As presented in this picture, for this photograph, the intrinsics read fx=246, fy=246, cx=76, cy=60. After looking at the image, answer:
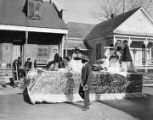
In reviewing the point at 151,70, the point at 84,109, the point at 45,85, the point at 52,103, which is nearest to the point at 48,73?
the point at 45,85

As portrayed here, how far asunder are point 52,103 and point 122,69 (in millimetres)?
3853

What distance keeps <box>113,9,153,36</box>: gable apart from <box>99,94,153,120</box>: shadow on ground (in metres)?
15.5

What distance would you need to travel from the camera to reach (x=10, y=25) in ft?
60.7

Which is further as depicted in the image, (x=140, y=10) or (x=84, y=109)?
(x=140, y=10)

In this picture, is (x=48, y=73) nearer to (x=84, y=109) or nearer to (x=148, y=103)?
(x=84, y=109)

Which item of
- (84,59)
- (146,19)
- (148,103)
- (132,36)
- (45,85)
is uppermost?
(146,19)

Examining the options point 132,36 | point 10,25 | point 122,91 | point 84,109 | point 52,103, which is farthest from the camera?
point 132,36

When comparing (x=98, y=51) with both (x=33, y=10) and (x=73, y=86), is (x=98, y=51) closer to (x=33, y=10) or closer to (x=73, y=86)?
(x=33, y=10)

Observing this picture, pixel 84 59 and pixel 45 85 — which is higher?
pixel 84 59

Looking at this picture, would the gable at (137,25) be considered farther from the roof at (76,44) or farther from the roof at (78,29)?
the roof at (78,29)

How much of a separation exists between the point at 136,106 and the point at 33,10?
14.1 m

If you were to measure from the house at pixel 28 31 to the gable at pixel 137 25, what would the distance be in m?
7.20

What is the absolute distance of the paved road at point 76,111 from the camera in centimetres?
727

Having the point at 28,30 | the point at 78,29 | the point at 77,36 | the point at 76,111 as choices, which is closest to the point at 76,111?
the point at 76,111
